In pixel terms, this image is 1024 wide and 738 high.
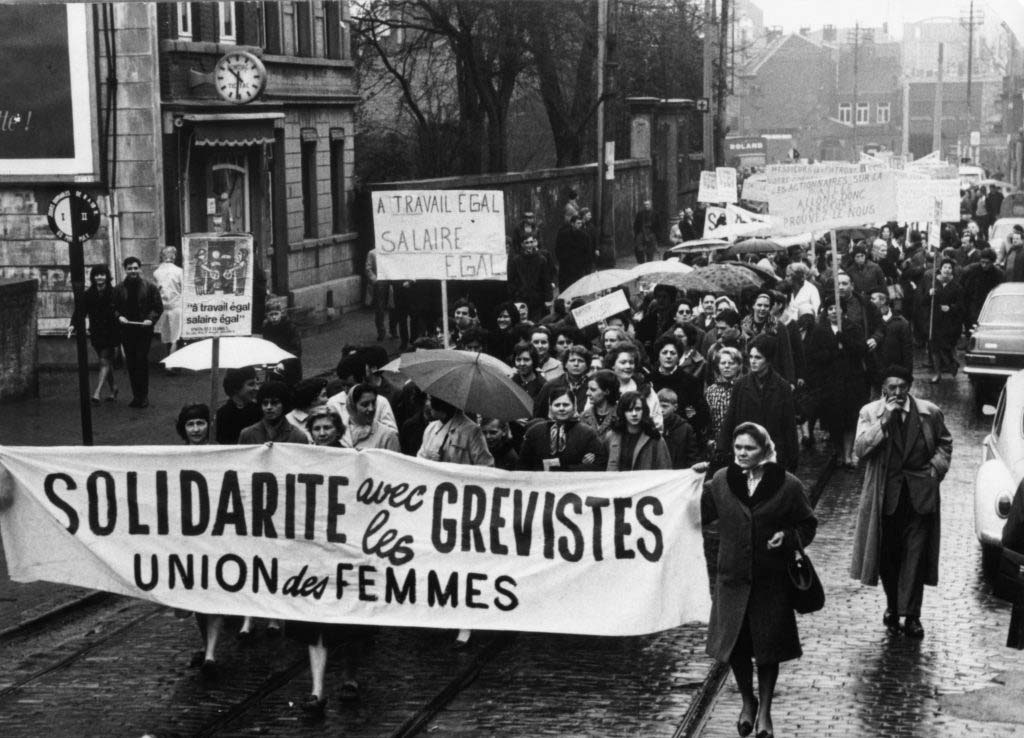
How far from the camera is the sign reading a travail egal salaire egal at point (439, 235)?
52.7 feet

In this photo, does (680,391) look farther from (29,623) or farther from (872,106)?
(872,106)

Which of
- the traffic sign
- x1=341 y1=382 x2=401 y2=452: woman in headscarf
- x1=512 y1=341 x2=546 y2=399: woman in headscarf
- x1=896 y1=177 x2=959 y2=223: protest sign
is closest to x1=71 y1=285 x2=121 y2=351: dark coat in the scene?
the traffic sign

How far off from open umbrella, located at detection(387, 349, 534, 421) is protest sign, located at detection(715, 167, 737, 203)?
21.9 m

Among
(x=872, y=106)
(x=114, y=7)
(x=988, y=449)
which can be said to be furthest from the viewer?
(x=872, y=106)

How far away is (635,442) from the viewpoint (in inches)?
442

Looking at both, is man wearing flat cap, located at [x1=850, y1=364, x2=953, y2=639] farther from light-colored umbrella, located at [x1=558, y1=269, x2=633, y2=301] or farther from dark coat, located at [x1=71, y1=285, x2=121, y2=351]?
dark coat, located at [x1=71, y1=285, x2=121, y2=351]

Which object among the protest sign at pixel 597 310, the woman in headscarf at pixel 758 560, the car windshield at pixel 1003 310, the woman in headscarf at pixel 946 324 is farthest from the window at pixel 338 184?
the woman in headscarf at pixel 758 560

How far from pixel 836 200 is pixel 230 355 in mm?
10056

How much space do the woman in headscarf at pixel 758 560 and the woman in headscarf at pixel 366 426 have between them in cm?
300

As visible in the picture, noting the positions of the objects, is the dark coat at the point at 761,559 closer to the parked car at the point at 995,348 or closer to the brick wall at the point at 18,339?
the parked car at the point at 995,348

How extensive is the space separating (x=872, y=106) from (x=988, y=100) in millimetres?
10249

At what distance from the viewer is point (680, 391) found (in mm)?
14195

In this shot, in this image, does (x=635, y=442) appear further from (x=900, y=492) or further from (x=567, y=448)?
(x=900, y=492)

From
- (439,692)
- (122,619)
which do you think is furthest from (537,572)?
(122,619)
